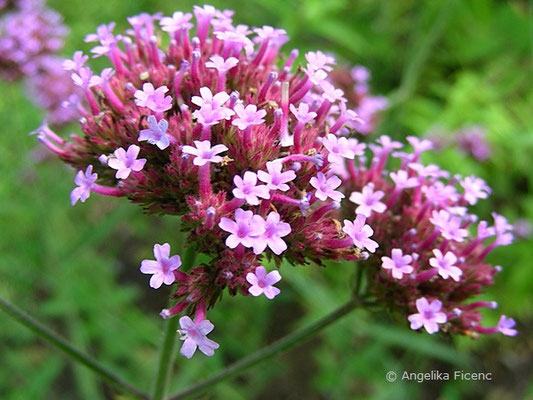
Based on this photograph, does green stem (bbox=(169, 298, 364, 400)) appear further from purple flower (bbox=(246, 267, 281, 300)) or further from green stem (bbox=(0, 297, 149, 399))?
purple flower (bbox=(246, 267, 281, 300))

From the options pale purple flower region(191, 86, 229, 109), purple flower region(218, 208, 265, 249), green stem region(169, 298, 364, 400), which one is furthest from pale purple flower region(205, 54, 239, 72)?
green stem region(169, 298, 364, 400)

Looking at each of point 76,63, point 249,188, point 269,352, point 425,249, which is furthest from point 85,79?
point 425,249

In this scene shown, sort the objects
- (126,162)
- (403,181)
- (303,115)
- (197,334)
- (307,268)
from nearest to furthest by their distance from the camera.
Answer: (197,334), (126,162), (303,115), (403,181), (307,268)

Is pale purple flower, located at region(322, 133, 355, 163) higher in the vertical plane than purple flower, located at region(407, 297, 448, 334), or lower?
higher

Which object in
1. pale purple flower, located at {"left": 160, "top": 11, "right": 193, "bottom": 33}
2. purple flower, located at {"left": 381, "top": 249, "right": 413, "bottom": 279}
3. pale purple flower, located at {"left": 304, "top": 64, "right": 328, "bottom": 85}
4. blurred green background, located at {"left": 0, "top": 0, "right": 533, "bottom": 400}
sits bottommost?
blurred green background, located at {"left": 0, "top": 0, "right": 533, "bottom": 400}

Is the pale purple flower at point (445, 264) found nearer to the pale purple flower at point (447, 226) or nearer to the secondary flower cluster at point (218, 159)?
the pale purple flower at point (447, 226)

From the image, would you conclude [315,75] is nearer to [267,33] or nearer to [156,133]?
[267,33]

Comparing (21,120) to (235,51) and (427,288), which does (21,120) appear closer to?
(235,51)
